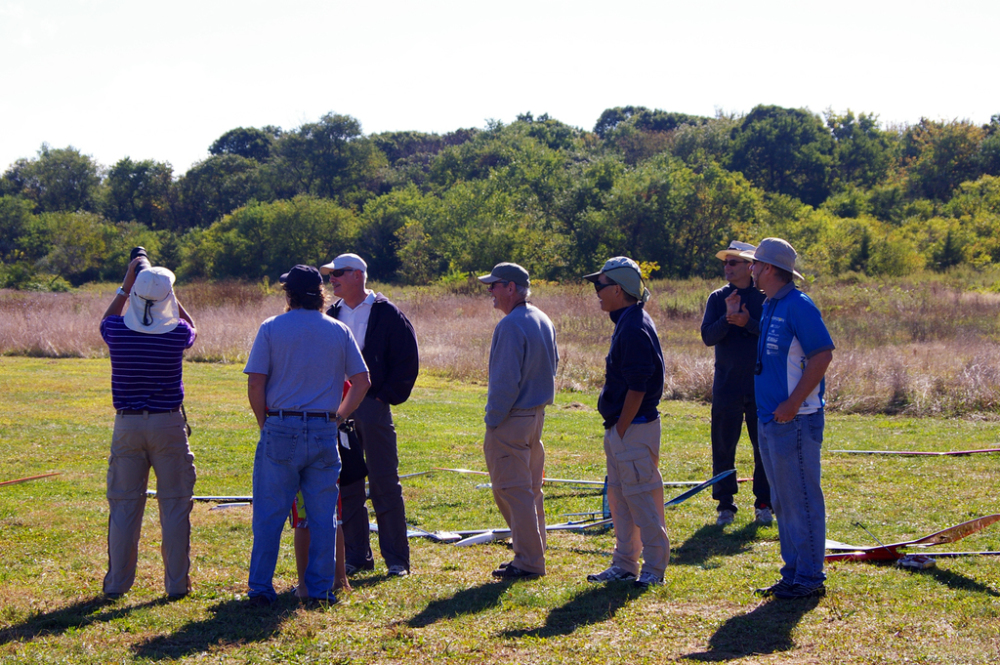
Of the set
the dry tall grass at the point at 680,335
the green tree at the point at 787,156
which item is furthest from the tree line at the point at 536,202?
the dry tall grass at the point at 680,335

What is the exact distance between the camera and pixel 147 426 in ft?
15.4

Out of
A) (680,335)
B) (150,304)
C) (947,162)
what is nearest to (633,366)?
Result: (150,304)

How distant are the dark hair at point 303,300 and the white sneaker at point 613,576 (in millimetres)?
2280

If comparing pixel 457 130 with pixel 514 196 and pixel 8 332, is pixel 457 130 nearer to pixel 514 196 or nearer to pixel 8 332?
pixel 514 196

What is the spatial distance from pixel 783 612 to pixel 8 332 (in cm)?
2442

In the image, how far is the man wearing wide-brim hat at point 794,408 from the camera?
4578 mm

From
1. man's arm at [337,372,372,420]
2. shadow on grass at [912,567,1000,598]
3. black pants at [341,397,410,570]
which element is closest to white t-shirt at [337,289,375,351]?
black pants at [341,397,410,570]

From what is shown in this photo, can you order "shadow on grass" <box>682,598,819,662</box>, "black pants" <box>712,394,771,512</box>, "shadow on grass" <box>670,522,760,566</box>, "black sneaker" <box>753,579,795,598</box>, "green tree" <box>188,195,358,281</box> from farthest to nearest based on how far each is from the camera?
"green tree" <box>188,195,358,281</box>, "black pants" <box>712,394,771,512</box>, "shadow on grass" <box>670,522,760,566</box>, "black sneaker" <box>753,579,795,598</box>, "shadow on grass" <box>682,598,819,662</box>

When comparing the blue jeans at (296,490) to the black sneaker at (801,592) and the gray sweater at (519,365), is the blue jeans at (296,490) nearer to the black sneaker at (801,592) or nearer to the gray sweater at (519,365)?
the gray sweater at (519,365)

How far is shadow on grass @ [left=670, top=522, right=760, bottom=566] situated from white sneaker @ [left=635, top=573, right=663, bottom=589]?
68 cm

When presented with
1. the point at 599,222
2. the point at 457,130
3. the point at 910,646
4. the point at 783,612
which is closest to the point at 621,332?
the point at 783,612

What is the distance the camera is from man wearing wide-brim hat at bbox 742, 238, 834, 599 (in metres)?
4.58

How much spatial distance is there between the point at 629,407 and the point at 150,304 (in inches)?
107

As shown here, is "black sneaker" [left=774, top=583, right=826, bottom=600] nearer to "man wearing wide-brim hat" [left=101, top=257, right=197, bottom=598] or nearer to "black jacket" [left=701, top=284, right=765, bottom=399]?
"black jacket" [left=701, top=284, right=765, bottom=399]
